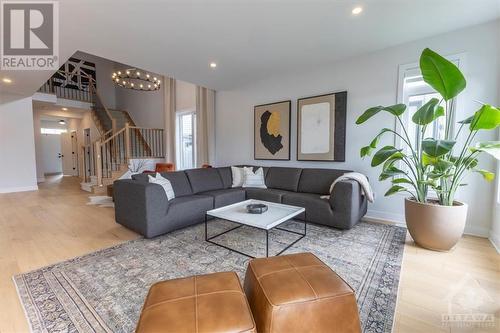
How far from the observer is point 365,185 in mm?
2928

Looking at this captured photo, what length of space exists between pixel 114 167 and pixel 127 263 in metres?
5.20

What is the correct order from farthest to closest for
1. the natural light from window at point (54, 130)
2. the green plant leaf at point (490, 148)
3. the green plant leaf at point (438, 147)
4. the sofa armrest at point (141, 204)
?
the natural light from window at point (54, 130), the sofa armrest at point (141, 204), the green plant leaf at point (438, 147), the green plant leaf at point (490, 148)

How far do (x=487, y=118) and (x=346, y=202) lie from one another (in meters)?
1.52

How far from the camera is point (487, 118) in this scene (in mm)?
1901

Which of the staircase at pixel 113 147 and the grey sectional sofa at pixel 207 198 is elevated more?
the staircase at pixel 113 147

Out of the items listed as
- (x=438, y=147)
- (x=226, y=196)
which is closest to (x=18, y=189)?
(x=226, y=196)

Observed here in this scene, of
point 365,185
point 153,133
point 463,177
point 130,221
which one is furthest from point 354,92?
point 153,133

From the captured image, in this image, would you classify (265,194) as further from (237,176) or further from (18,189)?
(18,189)

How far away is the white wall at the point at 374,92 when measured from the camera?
104 inches

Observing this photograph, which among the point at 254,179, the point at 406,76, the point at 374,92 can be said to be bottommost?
the point at 254,179

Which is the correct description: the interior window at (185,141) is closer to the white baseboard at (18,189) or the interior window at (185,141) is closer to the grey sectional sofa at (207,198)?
the grey sectional sofa at (207,198)

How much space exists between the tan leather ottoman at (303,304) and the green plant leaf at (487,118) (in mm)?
2066

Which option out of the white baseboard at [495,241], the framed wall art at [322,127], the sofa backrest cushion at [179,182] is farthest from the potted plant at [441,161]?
the sofa backrest cushion at [179,182]

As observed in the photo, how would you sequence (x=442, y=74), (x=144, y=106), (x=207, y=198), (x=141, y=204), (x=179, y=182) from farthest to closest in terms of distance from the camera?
(x=144, y=106) → (x=179, y=182) → (x=207, y=198) → (x=141, y=204) → (x=442, y=74)
